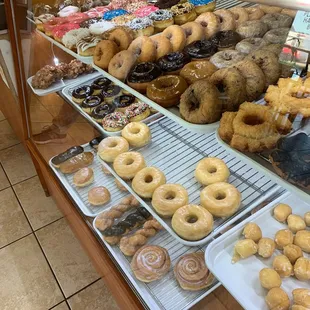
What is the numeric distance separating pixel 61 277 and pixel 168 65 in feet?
4.75

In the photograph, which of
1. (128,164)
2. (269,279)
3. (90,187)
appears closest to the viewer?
(269,279)

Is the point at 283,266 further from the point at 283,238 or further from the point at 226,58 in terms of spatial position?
the point at 226,58

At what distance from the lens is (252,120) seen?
1092 millimetres

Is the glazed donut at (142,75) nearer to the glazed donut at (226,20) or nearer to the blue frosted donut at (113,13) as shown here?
the glazed donut at (226,20)

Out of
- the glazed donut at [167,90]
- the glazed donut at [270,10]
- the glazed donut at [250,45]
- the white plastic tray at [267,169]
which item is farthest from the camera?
the glazed donut at [270,10]

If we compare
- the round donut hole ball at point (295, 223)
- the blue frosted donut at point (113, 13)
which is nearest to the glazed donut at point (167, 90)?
the round donut hole ball at point (295, 223)

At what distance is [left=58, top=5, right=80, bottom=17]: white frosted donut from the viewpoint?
216 cm

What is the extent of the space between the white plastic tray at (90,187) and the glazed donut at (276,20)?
1065mm

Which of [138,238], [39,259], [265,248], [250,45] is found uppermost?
[250,45]

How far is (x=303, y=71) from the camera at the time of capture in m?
1.09

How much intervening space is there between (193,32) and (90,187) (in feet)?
3.21

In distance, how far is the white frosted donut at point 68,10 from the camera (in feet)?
7.08

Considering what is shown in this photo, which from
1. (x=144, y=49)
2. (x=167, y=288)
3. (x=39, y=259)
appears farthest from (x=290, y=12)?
(x=39, y=259)

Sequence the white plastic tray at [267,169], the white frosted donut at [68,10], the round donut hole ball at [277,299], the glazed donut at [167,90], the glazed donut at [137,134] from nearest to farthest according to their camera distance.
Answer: the white plastic tray at [267,169] → the round donut hole ball at [277,299] → the glazed donut at [167,90] → the glazed donut at [137,134] → the white frosted donut at [68,10]
